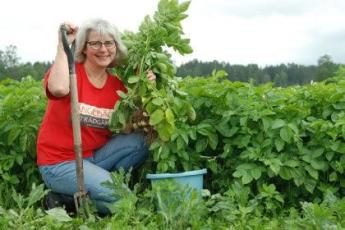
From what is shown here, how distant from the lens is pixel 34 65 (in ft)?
137

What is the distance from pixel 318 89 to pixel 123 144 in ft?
4.65

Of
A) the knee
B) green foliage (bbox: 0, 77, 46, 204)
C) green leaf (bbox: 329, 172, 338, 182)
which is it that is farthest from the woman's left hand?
green leaf (bbox: 329, 172, 338, 182)

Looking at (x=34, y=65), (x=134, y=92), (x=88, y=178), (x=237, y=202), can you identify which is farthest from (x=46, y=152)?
(x=34, y=65)

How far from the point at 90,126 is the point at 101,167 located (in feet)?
1.03

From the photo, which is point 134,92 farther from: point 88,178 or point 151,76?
point 88,178

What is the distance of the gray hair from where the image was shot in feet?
13.6

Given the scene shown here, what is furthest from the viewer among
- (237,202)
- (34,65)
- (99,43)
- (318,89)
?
(34,65)

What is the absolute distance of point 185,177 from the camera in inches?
156

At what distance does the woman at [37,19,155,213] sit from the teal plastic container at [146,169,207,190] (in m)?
0.32

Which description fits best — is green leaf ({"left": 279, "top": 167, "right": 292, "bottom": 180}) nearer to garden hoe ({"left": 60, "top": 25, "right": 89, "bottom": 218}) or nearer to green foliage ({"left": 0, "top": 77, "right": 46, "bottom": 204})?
garden hoe ({"left": 60, "top": 25, "right": 89, "bottom": 218})

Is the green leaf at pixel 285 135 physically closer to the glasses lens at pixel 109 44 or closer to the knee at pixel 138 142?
the knee at pixel 138 142

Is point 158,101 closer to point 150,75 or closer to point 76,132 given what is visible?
point 150,75

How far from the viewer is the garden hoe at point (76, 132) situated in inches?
153

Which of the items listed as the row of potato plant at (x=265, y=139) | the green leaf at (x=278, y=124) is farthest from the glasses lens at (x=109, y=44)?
the green leaf at (x=278, y=124)
